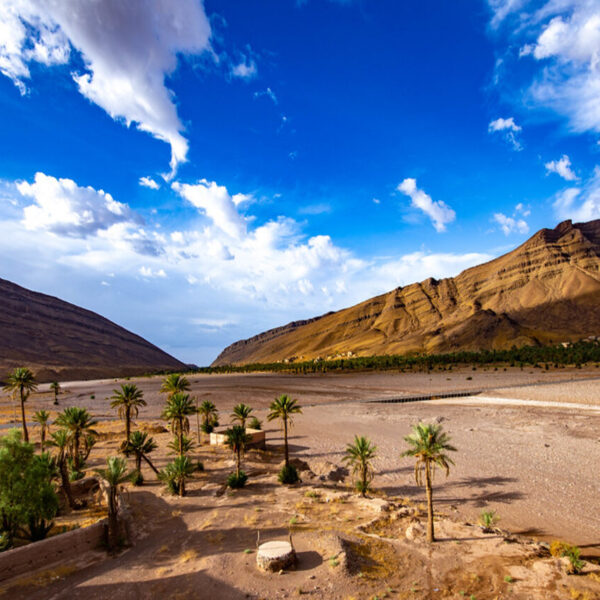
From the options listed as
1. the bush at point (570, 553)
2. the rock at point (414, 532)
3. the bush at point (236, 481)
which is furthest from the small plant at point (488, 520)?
the bush at point (236, 481)

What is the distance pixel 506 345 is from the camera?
500ft

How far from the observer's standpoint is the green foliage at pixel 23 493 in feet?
69.3

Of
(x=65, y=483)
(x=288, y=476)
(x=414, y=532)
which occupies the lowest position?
(x=414, y=532)

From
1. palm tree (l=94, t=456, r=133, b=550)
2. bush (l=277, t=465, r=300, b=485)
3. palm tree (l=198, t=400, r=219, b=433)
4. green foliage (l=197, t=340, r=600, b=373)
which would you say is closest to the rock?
bush (l=277, t=465, r=300, b=485)

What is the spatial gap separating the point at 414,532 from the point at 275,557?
7.93 metres

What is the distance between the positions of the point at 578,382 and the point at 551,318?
107m

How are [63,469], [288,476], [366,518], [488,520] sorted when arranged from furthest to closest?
[288,476] → [63,469] → [366,518] → [488,520]

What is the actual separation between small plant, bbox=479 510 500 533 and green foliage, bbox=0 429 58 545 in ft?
77.4

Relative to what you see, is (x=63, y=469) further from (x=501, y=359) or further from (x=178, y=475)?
(x=501, y=359)

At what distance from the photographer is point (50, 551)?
19359mm

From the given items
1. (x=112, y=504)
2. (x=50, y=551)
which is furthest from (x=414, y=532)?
(x=50, y=551)

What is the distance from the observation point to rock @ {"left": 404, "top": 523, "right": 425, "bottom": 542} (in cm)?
2117

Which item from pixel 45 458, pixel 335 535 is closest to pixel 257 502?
pixel 335 535

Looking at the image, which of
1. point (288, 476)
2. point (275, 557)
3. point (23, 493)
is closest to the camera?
point (275, 557)
